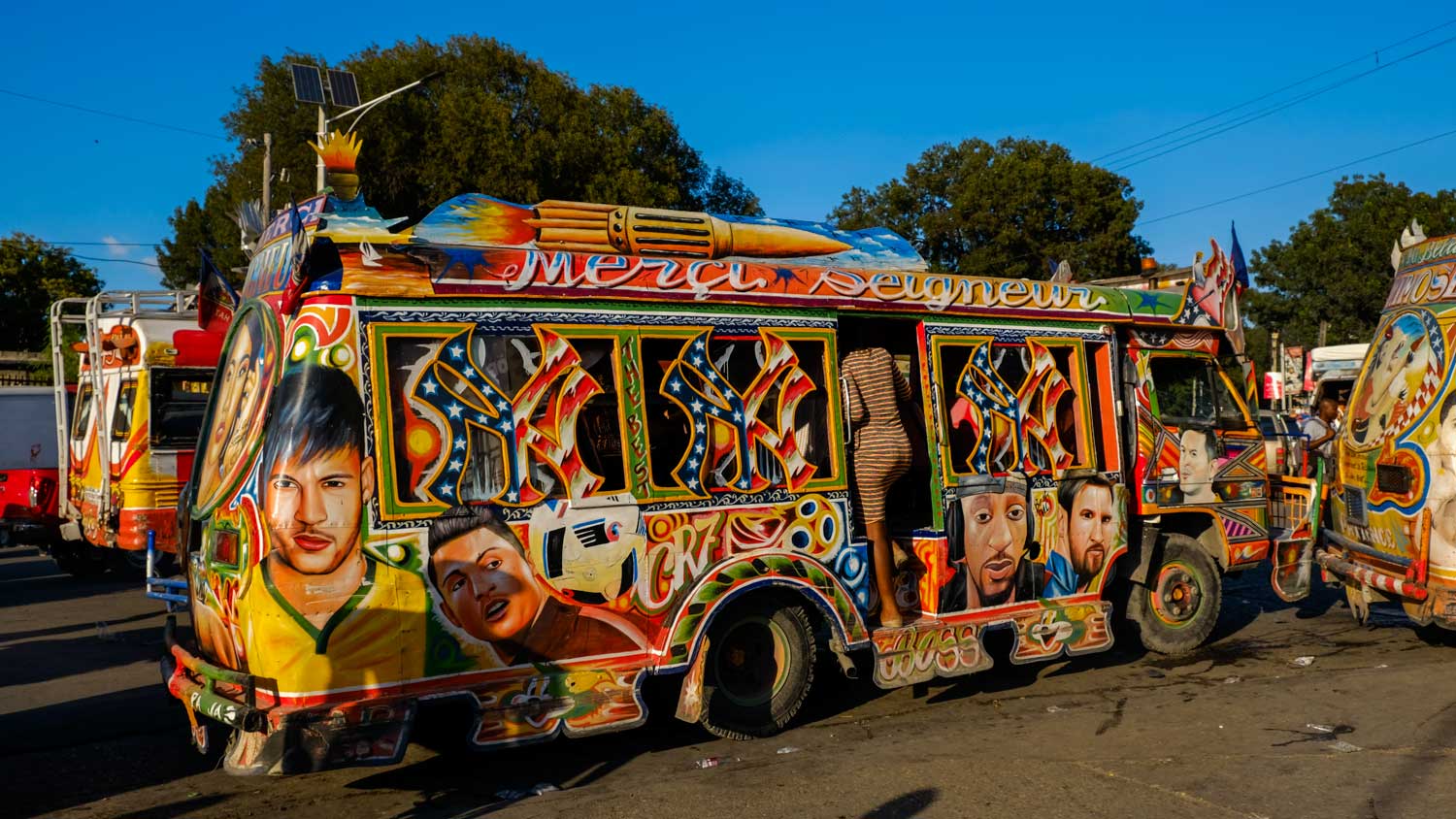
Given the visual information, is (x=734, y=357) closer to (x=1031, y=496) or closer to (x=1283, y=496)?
(x=1031, y=496)

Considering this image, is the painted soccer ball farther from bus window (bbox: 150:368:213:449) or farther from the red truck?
the red truck

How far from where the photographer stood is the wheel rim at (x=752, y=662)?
23.4 feet

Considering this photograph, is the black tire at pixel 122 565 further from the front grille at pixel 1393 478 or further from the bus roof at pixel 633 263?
the front grille at pixel 1393 478

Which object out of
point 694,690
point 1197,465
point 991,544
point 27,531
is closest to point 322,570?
point 694,690

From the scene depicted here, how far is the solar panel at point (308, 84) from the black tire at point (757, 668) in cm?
1534

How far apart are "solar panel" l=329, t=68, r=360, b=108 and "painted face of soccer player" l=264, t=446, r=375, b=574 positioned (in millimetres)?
16170

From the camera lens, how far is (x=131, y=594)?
14648mm

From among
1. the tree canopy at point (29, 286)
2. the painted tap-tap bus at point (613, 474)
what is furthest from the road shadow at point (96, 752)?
the tree canopy at point (29, 286)

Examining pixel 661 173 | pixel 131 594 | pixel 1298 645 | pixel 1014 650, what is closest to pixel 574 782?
pixel 1014 650

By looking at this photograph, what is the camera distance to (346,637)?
18.5 ft

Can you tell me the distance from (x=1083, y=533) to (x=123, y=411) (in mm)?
10967

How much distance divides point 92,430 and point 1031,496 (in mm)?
11626

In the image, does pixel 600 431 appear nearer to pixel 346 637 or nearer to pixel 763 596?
pixel 763 596

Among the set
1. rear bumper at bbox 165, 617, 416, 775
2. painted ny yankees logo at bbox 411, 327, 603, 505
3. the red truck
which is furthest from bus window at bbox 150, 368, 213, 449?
painted ny yankees logo at bbox 411, 327, 603, 505
